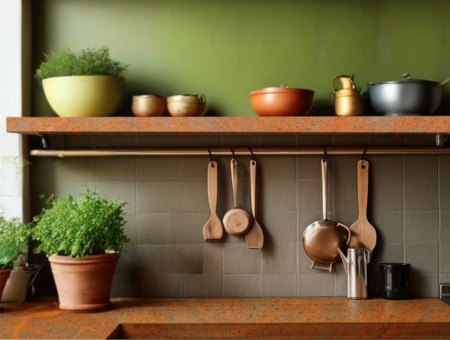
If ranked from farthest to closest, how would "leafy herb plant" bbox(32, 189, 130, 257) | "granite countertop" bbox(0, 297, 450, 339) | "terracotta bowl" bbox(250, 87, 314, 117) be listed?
"terracotta bowl" bbox(250, 87, 314, 117)
"leafy herb plant" bbox(32, 189, 130, 257)
"granite countertop" bbox(0, 297, 450, 339)

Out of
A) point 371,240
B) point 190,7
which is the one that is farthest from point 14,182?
point 371,240

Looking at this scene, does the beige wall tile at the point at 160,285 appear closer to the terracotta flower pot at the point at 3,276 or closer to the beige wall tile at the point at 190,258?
the beige wall tile at the point at 190,258

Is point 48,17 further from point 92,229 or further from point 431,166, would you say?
point 431,166

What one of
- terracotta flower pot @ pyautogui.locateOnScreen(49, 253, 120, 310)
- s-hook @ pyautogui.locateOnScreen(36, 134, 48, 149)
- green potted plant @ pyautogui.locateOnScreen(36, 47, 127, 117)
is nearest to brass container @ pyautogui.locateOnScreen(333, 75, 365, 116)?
green potted plant @ pyautogui.locateOnScreen(36, 47, 127, 117)

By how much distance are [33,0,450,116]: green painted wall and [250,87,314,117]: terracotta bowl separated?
21 centimetres

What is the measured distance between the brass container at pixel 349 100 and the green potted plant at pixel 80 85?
2.63 feet

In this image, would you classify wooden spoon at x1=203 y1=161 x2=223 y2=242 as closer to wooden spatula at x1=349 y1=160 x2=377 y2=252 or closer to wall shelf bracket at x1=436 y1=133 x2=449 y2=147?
wooden spatula at x1=349 y1=160 x2=377 y2=252

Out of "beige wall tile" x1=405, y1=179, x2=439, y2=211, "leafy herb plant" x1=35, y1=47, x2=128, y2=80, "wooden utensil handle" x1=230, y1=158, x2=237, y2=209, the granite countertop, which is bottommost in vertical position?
the granite countertop

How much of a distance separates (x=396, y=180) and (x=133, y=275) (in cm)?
109

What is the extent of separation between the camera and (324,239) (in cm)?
248

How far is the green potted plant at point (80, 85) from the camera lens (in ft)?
7.57

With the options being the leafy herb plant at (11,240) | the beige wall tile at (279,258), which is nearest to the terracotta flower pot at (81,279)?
the leafy herb plant at (11,240)

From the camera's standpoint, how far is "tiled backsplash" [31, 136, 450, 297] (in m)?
2.53

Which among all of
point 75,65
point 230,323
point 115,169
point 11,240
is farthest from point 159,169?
point 230,323
